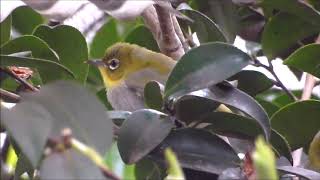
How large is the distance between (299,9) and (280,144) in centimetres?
34

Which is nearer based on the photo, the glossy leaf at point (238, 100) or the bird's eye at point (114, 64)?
the glossy leaf at point (238, 100)

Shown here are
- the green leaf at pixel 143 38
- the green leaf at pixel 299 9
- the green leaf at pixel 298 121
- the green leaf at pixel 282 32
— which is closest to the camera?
the green leaf at pixel 298 121

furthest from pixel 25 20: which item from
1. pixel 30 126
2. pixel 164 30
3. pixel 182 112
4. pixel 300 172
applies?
pixel 30 126

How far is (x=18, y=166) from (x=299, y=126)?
1.52 feet

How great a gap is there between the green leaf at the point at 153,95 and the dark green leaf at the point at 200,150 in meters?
0.13

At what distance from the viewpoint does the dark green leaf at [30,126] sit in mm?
643

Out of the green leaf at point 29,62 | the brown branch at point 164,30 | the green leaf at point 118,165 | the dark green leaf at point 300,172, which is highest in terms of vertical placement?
the green leaf at point 29,62

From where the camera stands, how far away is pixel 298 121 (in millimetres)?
1184

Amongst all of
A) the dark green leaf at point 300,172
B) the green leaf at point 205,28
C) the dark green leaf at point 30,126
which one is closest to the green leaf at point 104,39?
the green leaf at point 205,28

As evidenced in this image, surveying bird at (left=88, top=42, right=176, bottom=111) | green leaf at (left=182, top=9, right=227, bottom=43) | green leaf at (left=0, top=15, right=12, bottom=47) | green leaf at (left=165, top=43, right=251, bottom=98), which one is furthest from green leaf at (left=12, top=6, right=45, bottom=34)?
green leaf at (left=165, top=43, right=251, bottom=98)

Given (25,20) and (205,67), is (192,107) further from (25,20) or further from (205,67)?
(25,20)

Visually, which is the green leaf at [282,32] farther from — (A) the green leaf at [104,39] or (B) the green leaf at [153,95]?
(A) the green leaf at [104,39]

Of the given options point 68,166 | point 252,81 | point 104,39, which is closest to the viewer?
point 68,166

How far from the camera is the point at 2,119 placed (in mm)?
696
